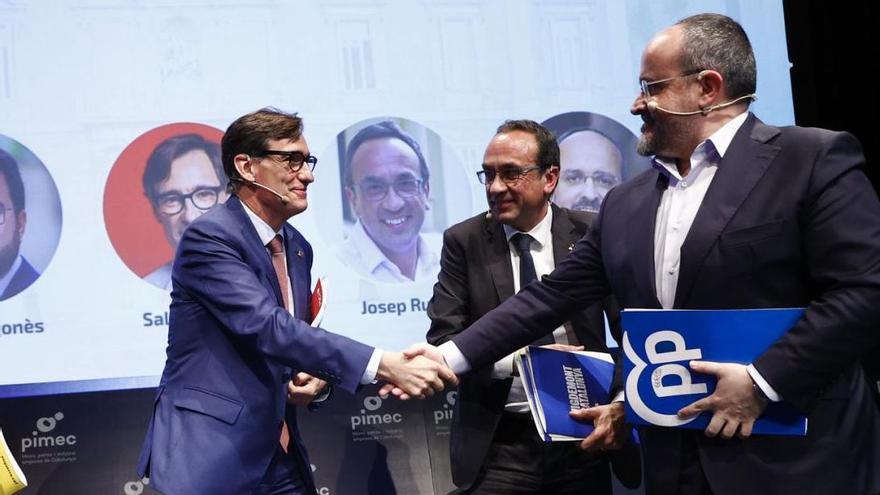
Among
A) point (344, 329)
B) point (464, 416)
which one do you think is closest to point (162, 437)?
point (464, 416)

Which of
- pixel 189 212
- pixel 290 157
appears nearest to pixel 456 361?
pixel 290 157

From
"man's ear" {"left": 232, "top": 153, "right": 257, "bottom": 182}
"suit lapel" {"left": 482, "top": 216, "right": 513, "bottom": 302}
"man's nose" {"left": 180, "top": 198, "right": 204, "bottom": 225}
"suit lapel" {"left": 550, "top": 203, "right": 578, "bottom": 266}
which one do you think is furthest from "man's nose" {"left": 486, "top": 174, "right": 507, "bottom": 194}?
"man's nose" {"left": 180, "top": 198, "right": 204, "bottom": 225}

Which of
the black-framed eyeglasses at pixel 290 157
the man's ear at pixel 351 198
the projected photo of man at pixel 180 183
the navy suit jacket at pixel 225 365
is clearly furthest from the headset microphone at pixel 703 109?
the projected photo of man at pixel 180 183

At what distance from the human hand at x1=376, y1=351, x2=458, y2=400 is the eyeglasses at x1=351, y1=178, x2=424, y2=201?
4.37 feet

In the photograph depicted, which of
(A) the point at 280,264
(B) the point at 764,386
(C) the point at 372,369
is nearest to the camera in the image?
(B) the point at 764,386

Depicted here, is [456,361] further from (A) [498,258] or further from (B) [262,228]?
(B) [262,228]

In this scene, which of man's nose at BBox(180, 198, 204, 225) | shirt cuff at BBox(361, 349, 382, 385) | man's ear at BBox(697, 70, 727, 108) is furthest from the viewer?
man's nose at BBox(180, 198, 204, 225)

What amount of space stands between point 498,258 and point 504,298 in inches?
6.4

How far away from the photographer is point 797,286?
91.4 inches

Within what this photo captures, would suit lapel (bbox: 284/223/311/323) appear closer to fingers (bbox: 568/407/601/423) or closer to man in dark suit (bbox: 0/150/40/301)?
fingers (bbox: 568/407/601/423)

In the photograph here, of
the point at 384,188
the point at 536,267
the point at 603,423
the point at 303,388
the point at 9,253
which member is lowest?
the point at 603,423

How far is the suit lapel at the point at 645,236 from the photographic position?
249 cm

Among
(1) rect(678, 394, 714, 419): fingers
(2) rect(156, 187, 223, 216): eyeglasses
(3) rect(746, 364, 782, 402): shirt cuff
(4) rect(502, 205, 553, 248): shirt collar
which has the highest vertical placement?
(2) rect(156, 187, 223, 216): eyeglasses

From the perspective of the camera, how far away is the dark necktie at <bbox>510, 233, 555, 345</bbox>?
11.1ft
